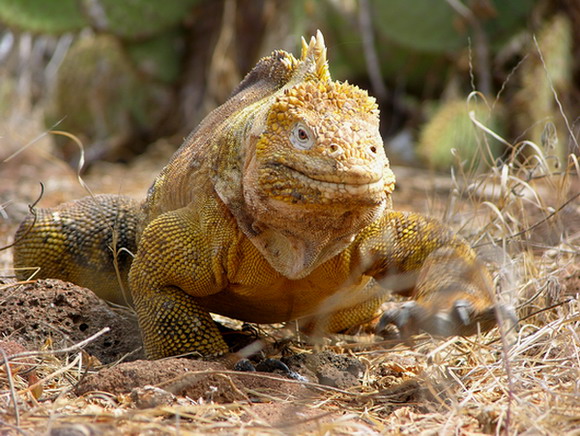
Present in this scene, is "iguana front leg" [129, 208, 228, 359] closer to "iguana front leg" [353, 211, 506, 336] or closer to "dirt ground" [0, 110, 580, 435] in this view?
"dirt ground" [0, 110, 580, 435]

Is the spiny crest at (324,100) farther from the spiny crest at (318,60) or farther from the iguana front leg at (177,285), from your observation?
the iguana front leg at (177,285)

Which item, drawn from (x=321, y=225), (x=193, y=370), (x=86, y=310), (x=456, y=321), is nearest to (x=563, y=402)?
(x=456, y=321)

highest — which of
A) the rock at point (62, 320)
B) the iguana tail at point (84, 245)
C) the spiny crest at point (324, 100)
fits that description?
the spiny crest at point (324, 100)

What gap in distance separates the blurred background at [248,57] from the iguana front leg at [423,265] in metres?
5.81

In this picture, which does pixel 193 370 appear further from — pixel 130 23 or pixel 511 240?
pixel 130 23

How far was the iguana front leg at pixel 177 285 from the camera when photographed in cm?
360

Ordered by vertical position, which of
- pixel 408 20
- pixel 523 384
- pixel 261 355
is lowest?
pixel 261 355

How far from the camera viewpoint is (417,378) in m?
3.32

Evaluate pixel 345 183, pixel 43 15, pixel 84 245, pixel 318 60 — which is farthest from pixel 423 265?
pixel 43 15

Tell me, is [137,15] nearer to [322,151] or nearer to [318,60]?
[318,60]

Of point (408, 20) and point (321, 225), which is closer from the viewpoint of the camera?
point (321, 225)

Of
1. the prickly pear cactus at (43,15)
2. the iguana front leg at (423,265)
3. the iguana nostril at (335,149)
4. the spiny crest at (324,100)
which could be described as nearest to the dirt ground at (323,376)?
the iguana front leg at (423,265)

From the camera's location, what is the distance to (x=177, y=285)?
3.70 m

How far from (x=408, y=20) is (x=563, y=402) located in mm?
8751
